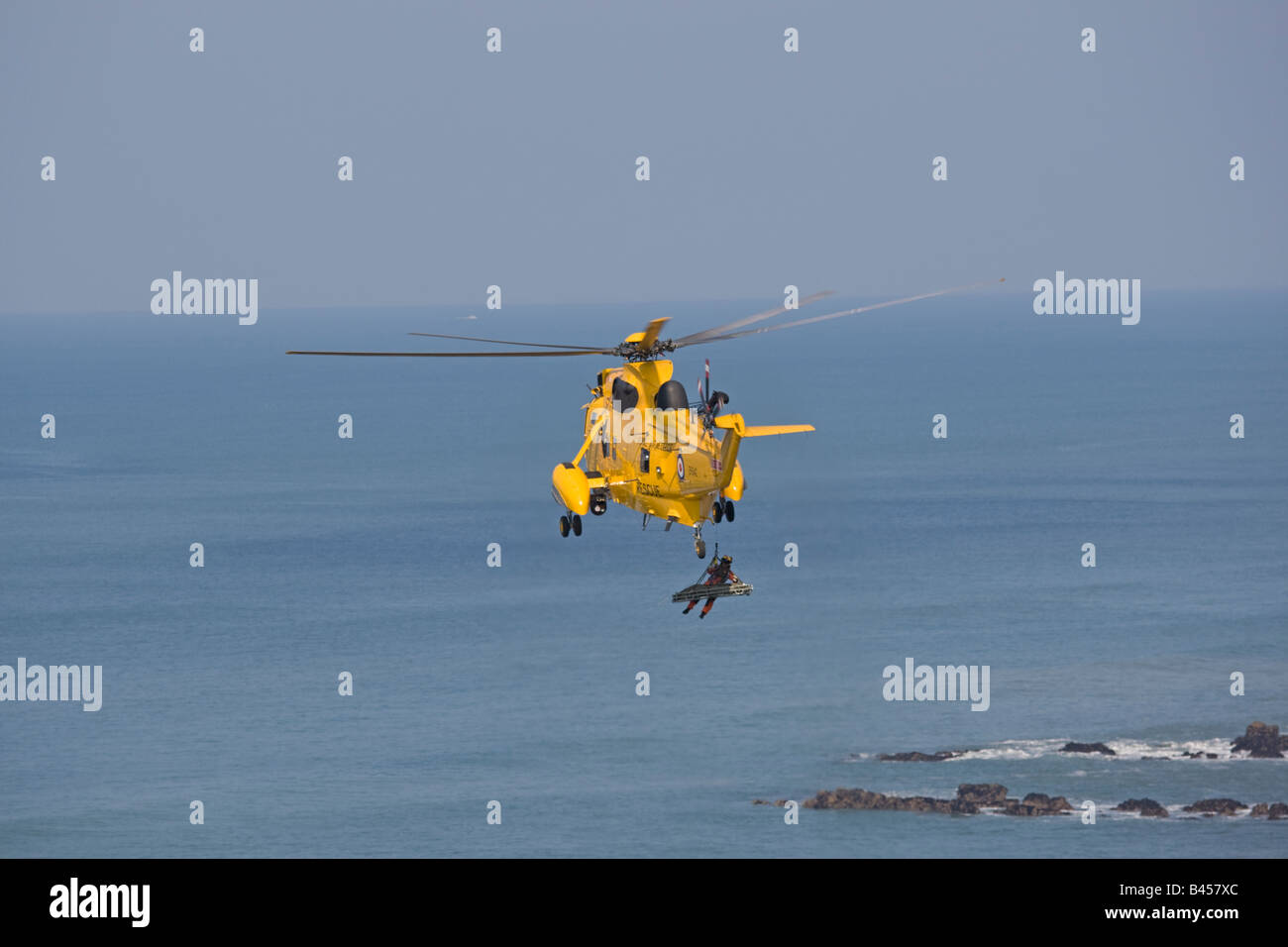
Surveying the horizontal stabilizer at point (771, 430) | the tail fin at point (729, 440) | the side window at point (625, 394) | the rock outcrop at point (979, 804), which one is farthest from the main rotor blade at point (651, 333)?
the rock outcrop at point (979, 804)

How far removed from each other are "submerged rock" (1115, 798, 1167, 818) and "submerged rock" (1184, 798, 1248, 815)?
2.63 meters

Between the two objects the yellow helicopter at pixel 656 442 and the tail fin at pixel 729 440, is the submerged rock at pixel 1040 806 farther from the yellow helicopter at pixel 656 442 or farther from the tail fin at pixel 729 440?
the tail fin at pixel 729 440

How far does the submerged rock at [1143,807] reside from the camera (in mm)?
194875

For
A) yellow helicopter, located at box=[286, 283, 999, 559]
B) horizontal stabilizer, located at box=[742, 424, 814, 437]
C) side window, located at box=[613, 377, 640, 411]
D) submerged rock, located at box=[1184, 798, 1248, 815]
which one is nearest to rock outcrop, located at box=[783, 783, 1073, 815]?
submerged rock, located at box=[1184, 798, 1248, 815]

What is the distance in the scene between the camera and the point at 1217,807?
192750 mm

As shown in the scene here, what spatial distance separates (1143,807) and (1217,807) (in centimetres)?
672

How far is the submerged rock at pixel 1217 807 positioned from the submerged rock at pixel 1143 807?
2.63 m

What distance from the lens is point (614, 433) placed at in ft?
245

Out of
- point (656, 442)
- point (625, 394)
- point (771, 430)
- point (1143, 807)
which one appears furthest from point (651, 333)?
point (1143, 807)

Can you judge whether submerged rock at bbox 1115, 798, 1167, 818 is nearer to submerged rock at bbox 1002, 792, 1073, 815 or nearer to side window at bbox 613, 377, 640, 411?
submerged rock at bbox 1002, 792, 1073, 815

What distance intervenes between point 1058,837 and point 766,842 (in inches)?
999

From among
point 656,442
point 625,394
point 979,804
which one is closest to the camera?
point 656,442

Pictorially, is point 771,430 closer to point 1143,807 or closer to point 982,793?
point 982,793
